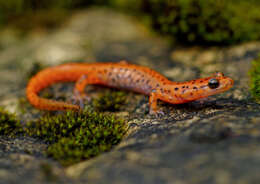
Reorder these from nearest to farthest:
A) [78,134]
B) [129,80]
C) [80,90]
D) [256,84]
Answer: [78,134]
[256,84]
[129,80]
[80,90]

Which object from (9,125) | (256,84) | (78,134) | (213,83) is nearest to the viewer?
(78,134)

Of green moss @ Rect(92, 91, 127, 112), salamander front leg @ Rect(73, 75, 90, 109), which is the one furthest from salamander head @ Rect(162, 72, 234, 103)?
salamander front leg @ Rect(73, 75, 90, 109)

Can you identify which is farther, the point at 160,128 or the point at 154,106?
the point at 154,106

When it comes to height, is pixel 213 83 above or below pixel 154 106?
above

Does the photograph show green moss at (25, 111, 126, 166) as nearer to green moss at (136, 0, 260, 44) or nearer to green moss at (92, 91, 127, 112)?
green moss at (92, 91, 127, 112)

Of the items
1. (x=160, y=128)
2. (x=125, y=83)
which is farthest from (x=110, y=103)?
(x=160, y=128)

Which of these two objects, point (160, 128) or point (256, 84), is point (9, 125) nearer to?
point (160, 128)
